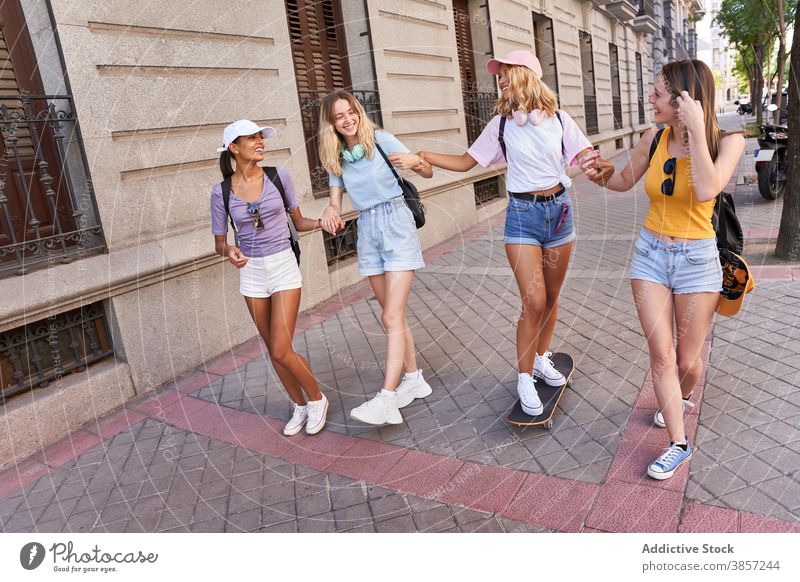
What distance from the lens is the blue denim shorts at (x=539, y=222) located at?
361 centimetres

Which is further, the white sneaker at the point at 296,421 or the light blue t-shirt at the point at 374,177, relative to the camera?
the white sneaker at the point at 296,421

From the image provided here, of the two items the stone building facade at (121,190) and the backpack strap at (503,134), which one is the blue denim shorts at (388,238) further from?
the stone building facade at (121,190)

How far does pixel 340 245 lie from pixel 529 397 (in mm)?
5352

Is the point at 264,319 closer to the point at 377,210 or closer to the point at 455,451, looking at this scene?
the point at 377,210

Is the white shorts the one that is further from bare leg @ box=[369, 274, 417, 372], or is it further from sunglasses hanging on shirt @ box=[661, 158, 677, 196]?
sunglasses hanging on shirt @ box=[661, 158, 677, 196]

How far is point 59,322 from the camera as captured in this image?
5.00 metres

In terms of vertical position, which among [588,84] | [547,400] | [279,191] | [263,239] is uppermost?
[588,84]

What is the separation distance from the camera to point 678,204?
3002mm

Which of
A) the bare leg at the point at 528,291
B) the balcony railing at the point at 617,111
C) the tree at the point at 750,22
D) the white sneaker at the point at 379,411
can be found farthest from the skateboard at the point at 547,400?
the balcony railing at the point at 617,111

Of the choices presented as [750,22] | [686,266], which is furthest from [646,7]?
[686,266]

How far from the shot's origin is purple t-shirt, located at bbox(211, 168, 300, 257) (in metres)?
3.86

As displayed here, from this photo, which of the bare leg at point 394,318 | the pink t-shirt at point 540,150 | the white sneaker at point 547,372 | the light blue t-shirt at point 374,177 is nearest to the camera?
the pink t-shirt at point 540,150

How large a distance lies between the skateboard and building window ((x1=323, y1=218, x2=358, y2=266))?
4.39 m

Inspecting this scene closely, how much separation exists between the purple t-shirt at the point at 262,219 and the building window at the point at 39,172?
193 centimetres
